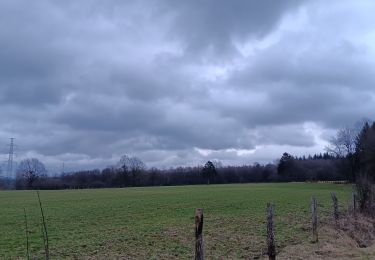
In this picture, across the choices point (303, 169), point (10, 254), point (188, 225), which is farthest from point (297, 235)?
point (303, 169)

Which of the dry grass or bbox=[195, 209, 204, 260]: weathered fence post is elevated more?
bbox=[195, 209, 204, 260]: weathered fence post

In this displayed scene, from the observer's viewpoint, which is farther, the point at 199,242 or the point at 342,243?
the point at 342,243

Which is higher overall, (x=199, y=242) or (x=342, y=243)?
(x=199, y=242)

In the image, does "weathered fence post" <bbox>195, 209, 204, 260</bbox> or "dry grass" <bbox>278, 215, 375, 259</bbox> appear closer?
"weathered fence post" <bbox>195, 209, 204, 260</bbox>

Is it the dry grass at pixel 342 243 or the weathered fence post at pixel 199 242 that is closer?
the weathered fence post at pixel 199 242

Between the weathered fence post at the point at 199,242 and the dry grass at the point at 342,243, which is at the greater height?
the weathered fence post at the point at 199,242

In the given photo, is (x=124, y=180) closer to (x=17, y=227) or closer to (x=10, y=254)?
(x=17, y=227)

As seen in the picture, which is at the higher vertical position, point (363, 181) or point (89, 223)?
point (363, 181)

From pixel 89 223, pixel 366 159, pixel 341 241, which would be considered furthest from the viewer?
pixel 366 159

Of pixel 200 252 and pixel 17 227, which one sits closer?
pixel 200 252

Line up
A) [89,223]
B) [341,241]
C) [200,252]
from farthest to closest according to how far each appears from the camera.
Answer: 1. [89,223]
2. [341,241]
3. [200,252]

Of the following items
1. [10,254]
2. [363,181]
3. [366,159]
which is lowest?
[10,254]

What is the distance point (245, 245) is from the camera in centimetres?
2009

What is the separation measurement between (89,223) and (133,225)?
406cm
